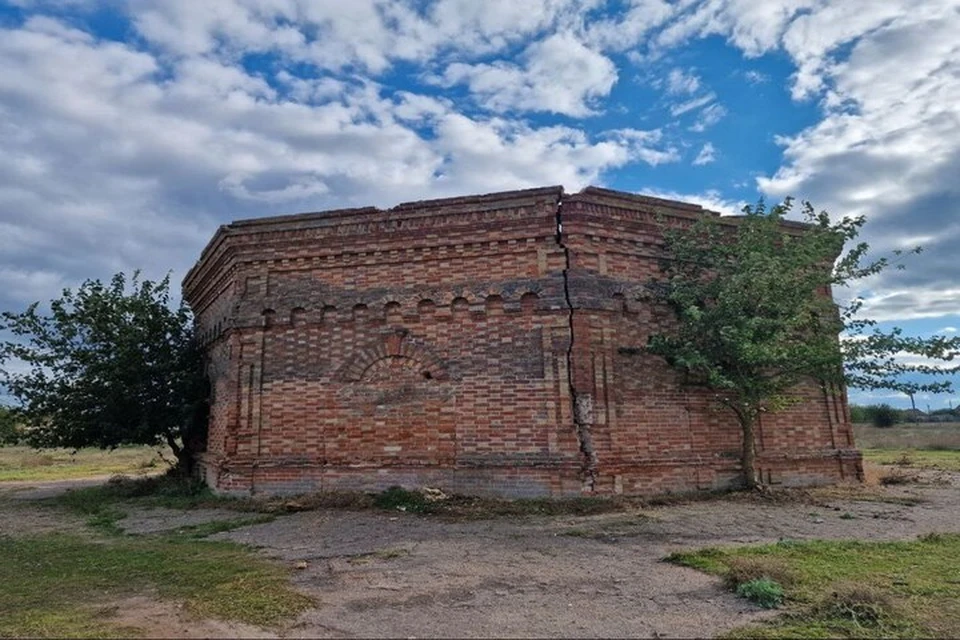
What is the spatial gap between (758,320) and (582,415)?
10.7 feet

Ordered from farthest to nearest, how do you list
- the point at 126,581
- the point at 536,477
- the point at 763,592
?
the point at 536,477
the point at 126,581
the point at 763,592

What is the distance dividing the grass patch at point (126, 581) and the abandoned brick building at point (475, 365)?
3350 millimetres

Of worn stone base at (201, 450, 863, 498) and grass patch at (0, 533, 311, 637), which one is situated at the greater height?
worn stone base at (201, 450, 863, 498)

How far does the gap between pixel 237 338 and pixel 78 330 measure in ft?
17.4

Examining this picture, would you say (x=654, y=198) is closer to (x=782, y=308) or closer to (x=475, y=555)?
(x=782, y=308)

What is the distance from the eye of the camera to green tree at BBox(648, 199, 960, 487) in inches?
402

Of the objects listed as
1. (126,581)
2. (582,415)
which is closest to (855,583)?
(582,415)

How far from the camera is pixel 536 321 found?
10727 millimetres

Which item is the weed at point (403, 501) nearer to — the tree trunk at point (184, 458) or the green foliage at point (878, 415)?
the tree trunk at point (184, 458)

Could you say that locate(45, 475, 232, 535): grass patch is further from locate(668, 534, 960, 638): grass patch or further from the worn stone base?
locate(668, 534, 960, 638): grass patch

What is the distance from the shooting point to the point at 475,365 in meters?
10.8

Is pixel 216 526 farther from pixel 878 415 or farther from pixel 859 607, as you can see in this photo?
pixel 878 415

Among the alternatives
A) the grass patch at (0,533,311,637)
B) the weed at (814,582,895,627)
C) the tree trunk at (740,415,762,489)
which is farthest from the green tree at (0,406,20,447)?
the weed at (814,582,895,627)

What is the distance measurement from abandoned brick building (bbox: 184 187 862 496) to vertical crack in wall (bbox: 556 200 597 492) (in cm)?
3
